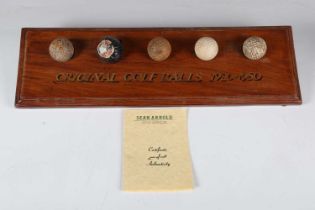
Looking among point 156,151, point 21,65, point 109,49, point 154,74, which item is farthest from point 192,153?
point 21,65

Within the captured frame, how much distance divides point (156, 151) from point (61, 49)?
0.37 meters

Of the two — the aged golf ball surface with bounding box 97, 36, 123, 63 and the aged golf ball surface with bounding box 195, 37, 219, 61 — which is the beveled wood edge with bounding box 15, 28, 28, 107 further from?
the aged golf ball surface with bounding box 195, 37, 219, 61

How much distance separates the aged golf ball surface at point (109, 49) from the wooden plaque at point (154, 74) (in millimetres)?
33

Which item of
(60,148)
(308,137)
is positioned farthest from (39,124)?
(308,137)

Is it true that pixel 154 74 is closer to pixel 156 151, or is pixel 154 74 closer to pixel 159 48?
pixel 159 48

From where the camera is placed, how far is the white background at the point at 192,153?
0.98 metres

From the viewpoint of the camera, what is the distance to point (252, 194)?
0.98 meters

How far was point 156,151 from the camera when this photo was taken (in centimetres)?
102

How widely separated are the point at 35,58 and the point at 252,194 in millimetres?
684

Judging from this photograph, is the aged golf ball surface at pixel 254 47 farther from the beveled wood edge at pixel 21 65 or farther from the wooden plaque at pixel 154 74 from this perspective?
the beveled wood edge at pixel 21 65

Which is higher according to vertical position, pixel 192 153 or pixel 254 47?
pixel 254 47

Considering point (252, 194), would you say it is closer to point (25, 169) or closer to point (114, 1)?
point (25, 169)

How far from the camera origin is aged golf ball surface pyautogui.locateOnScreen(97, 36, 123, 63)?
1.04 meters

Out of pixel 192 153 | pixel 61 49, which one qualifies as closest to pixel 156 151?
pixel 192 153
